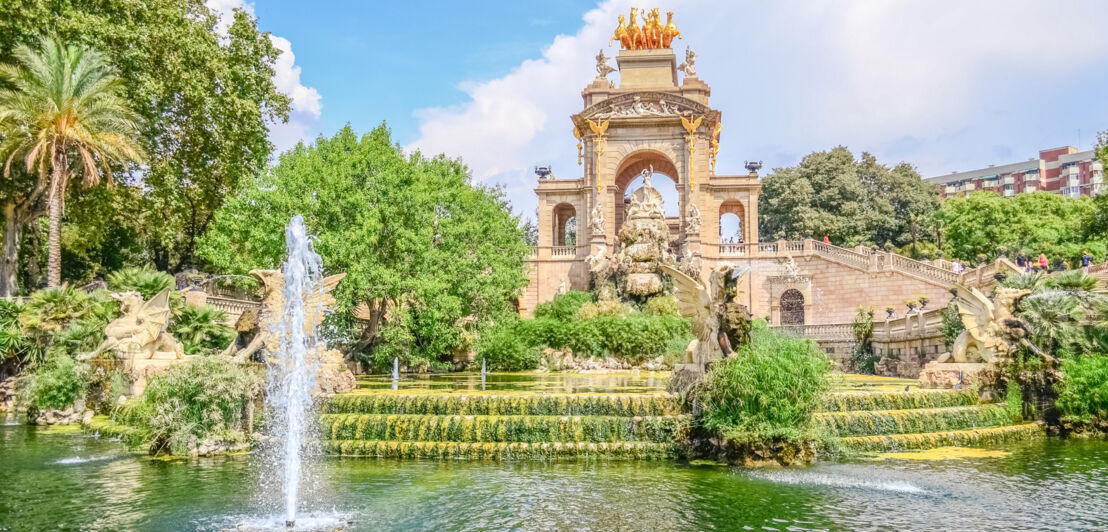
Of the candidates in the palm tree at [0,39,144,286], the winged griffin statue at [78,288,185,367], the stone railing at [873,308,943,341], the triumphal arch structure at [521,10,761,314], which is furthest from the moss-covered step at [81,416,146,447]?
the triumphal arch structure at [521,10,761,314]

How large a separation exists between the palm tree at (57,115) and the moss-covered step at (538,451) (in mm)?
14801

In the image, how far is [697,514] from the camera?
28.9 ft

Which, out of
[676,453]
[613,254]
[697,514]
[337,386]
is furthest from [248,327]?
[613,254]

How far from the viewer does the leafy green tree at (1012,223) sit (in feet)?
131

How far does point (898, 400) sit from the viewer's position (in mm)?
14680

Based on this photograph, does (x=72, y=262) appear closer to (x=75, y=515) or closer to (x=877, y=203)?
(x=75, y=515)

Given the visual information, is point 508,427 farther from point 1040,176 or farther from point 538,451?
point 1040,176

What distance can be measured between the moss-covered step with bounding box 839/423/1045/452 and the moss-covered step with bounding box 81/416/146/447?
11.3 m

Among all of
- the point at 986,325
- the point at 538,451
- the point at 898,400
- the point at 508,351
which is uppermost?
the point at 986,325

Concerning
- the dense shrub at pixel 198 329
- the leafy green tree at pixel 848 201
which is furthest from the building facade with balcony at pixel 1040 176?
the dense shrub at pixel 198 329

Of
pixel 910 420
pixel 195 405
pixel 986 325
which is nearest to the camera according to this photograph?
pixel 195 405

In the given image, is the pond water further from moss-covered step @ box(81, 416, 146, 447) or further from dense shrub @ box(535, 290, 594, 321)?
dense shrub @ box(535, 290, 594, 321)

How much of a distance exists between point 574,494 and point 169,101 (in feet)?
75.7

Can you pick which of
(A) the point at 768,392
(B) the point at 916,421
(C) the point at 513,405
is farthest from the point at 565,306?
(A) the point at 768,392
